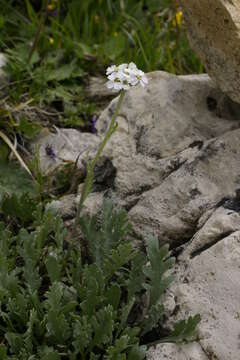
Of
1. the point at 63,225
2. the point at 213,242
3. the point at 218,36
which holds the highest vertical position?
the point at 218,36

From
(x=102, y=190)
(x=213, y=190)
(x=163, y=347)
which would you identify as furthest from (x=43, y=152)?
(x=163, y=347)

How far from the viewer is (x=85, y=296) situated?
2.75 metres

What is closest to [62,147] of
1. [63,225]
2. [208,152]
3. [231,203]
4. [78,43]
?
[63,225]

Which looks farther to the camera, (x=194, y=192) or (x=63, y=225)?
(x=63, y=225)

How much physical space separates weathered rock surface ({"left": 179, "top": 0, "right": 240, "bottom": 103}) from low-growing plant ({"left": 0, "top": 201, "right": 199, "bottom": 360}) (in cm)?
92

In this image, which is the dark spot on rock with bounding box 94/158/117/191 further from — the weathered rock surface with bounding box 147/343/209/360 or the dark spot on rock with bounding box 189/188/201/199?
the weathered rock surface with bounding box 147/343/209/360

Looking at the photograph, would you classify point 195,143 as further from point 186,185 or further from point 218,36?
point 218,36

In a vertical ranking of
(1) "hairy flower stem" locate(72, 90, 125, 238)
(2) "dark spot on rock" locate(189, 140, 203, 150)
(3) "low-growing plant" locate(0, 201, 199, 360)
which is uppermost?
(1) "hairy flower stem" locate(72, 90, 125, 238)

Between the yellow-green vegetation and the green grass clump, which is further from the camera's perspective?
the green grass clump

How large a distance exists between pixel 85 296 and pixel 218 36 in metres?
1.47

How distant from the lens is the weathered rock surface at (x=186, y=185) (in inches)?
104

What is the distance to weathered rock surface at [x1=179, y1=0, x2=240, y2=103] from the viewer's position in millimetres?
3025

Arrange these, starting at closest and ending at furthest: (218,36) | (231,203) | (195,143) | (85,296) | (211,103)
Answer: (85,296), (231,203), (218,36), (195,143), (211,103)

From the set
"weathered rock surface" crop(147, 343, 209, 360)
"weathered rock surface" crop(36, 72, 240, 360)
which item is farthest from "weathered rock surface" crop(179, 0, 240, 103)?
"weathered rock surface" crop(147, 343, 209, 360)
